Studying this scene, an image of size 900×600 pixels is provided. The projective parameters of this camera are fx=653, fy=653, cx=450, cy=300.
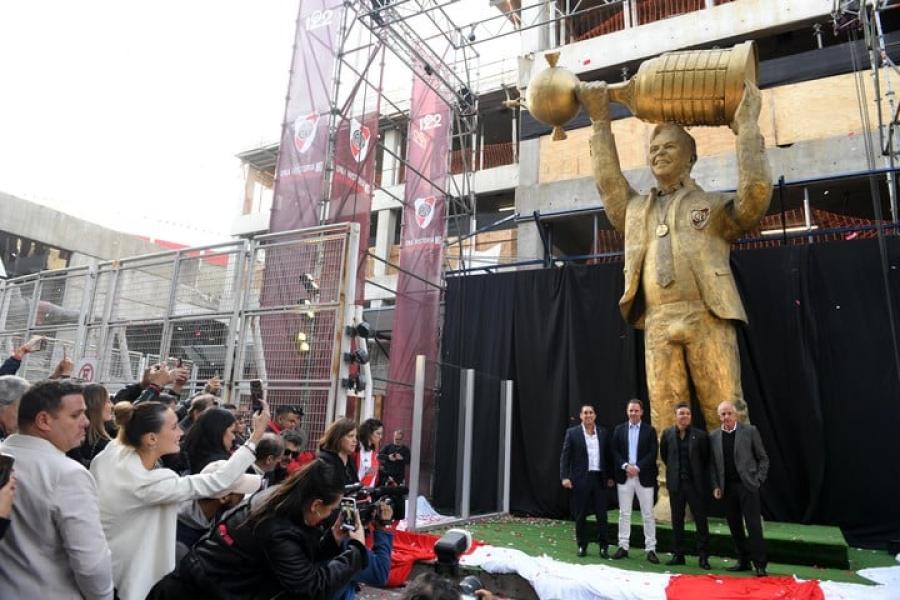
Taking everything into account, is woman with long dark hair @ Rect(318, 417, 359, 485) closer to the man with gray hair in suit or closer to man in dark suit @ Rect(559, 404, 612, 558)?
the man with gray hair in suit

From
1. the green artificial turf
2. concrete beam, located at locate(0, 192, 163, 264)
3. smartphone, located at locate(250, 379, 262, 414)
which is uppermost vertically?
concrete beam, located at locate(0, 192, 163, 264)

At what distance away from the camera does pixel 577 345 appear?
8.44 m

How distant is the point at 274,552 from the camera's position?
1771 millimetres

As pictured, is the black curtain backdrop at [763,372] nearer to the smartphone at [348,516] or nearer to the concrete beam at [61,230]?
the smartphone at [348,516]

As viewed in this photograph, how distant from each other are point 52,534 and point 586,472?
4394 mm

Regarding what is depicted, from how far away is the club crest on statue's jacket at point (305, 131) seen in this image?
29.6 ft

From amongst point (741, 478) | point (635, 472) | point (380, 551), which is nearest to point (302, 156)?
point (635, 472)

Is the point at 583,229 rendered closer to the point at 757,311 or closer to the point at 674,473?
the point at 757,311

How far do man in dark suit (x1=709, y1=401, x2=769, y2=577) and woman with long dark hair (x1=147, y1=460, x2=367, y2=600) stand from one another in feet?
11.8

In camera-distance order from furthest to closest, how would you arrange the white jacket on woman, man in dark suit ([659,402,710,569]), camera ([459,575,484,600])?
1. man in dark suit ([659,402,710,569])
2. the white jacket on woman
3. camera ([459,575,484,600])

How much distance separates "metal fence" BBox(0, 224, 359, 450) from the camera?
A: 18.1 ft

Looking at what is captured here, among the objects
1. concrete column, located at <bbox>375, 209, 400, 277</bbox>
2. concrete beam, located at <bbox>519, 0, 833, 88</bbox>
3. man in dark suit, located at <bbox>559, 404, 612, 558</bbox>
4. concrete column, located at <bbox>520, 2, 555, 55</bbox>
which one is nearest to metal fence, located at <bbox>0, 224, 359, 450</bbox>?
man in dark suit, located at <bbox>559, 404, 612, 558</bbox>

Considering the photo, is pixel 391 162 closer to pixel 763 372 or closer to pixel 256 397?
pixel 763 372

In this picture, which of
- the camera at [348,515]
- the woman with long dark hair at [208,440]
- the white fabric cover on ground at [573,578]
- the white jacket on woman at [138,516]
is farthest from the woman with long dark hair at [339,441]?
the white fabric cover on ground at [573,578]
